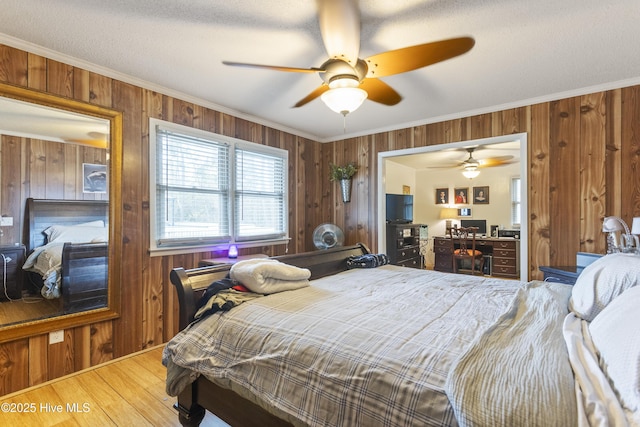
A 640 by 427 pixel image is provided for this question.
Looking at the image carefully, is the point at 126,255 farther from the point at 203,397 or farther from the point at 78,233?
the point at 203,397

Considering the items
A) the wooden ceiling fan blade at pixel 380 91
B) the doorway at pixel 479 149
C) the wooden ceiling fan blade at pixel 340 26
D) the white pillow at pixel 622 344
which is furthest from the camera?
the doorway at pixel 479 149

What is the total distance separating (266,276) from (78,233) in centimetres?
174

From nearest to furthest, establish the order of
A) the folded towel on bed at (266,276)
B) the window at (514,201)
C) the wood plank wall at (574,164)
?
the folded towel on bed at (266,276) → the wood plank wall at (574,164) → the window at (514,201)

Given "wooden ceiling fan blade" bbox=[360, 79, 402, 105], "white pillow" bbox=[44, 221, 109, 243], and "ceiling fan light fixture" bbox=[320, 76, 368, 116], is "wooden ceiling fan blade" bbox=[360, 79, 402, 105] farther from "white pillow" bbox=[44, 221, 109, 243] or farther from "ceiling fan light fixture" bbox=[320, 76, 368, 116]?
"white pillow" bbox=[44, 221, 109, 243]

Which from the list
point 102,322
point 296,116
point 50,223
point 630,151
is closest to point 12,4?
point 50,223

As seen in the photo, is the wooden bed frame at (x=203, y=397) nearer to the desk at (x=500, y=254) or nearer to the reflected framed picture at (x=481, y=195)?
the desk at (x=500, y=254)

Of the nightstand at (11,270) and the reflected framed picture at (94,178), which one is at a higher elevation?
the reflected framed picture at (94,178)

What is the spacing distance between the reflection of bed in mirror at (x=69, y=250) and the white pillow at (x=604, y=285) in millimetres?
3159

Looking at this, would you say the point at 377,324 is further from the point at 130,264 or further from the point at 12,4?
the point at 12,4

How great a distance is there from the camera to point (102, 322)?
254cm

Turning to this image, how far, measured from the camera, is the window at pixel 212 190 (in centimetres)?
294

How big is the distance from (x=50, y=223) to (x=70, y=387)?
1.20 m

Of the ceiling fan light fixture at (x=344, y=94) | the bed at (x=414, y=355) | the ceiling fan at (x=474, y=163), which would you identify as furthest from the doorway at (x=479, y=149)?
the ceiling fan light fixture at (x=344, y=94)

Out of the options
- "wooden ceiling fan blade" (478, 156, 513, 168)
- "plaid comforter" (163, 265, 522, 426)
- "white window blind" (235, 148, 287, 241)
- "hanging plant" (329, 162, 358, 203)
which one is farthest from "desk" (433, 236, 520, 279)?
"plaid comforter" (163, 265, 522, 426)
